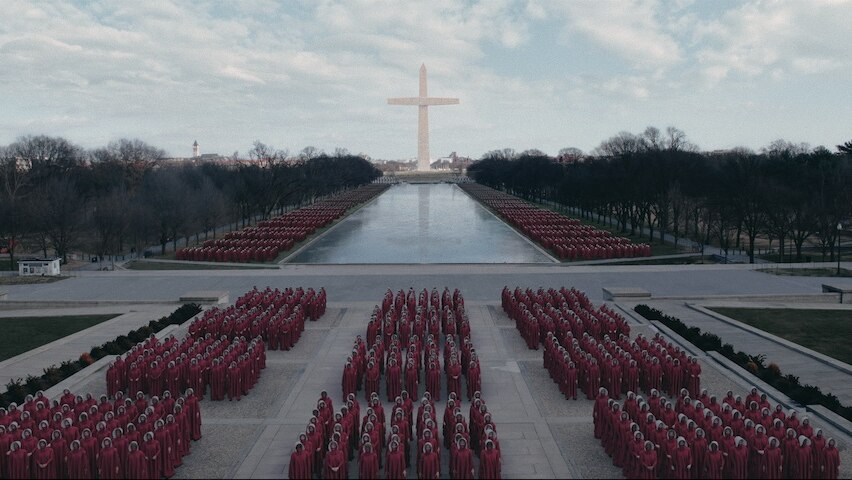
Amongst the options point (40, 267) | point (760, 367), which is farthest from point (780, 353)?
point (40, 267)

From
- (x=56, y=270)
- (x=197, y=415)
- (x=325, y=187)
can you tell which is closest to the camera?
(x=197, y=415)

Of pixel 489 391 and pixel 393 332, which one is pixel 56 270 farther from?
pixel 489 391

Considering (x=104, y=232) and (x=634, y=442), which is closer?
(x=634, y=442)

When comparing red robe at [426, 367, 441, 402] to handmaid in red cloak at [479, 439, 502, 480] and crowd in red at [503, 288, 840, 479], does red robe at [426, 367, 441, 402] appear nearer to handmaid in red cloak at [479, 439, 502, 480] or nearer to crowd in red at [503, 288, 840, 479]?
crowd in red at [503, 288, 840, 479]

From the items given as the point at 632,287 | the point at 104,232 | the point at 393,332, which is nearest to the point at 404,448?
the point at 393,332

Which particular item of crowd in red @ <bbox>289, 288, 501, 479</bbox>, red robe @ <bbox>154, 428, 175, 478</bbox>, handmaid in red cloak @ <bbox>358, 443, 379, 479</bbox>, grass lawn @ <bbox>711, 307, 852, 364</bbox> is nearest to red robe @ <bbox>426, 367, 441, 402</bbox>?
crowd in red @ <bbox>289, 288, 501, 479</bbox>

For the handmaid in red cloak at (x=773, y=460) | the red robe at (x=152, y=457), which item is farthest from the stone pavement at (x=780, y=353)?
the red robe at (x=152, y=457)

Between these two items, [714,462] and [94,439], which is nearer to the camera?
[714,462]

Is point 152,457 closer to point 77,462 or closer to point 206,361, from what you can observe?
point 77,462
